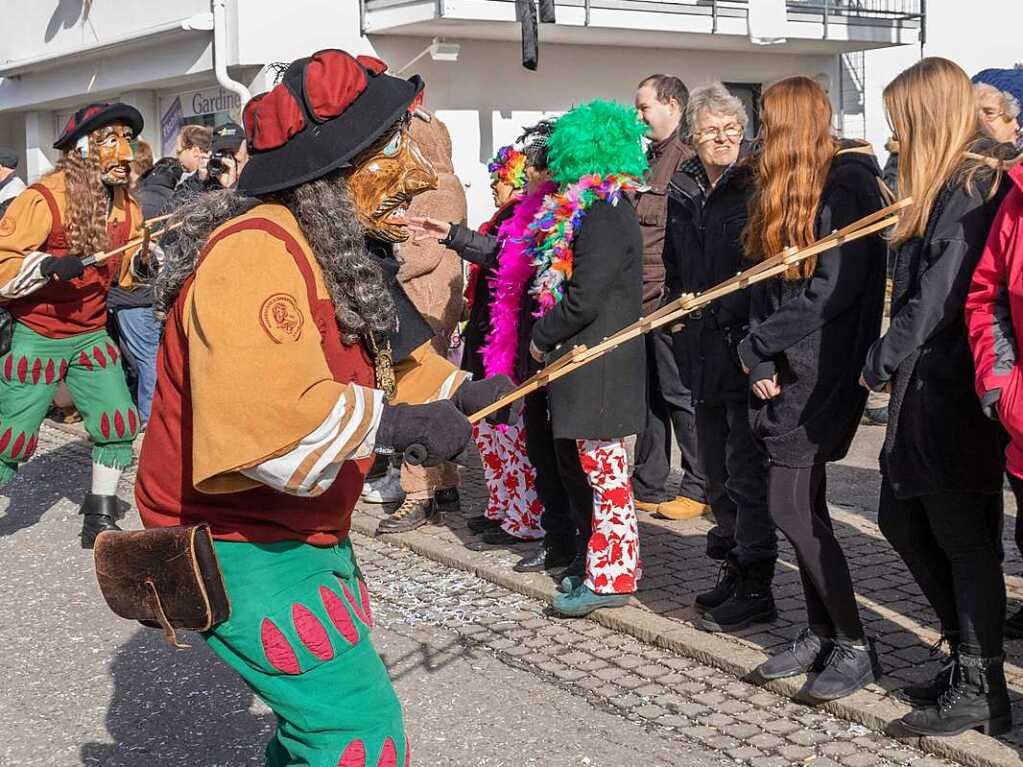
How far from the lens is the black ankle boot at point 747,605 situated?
5000 millimetres

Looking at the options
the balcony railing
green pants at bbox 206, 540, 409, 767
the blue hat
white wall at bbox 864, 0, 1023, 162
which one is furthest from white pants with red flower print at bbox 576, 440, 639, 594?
white wall at bbox 864, 0, 1023, 162

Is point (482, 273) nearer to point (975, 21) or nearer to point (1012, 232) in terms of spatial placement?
point (1012, 232)

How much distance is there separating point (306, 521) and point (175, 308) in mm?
517

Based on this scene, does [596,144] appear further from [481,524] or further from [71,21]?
[71,21]

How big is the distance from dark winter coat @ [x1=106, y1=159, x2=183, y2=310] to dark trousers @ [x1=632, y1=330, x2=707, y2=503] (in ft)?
12.8

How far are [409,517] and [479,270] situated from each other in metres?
1.39

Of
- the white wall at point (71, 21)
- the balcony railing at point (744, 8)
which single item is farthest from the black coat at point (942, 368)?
the white wall at point (71, 21)

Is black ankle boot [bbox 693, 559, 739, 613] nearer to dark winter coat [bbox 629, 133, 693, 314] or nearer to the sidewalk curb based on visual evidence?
the sidewalk curb

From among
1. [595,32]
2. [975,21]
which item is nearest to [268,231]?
[595,32]

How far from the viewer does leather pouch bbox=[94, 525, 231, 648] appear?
2.71 metres

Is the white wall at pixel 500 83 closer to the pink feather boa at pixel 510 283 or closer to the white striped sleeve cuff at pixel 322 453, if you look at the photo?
the pink feather boa at pixel 510 283

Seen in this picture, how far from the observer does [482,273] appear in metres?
6.25

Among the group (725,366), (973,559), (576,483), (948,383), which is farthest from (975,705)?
(576,483)

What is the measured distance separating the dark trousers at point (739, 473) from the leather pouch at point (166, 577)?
256 cm
